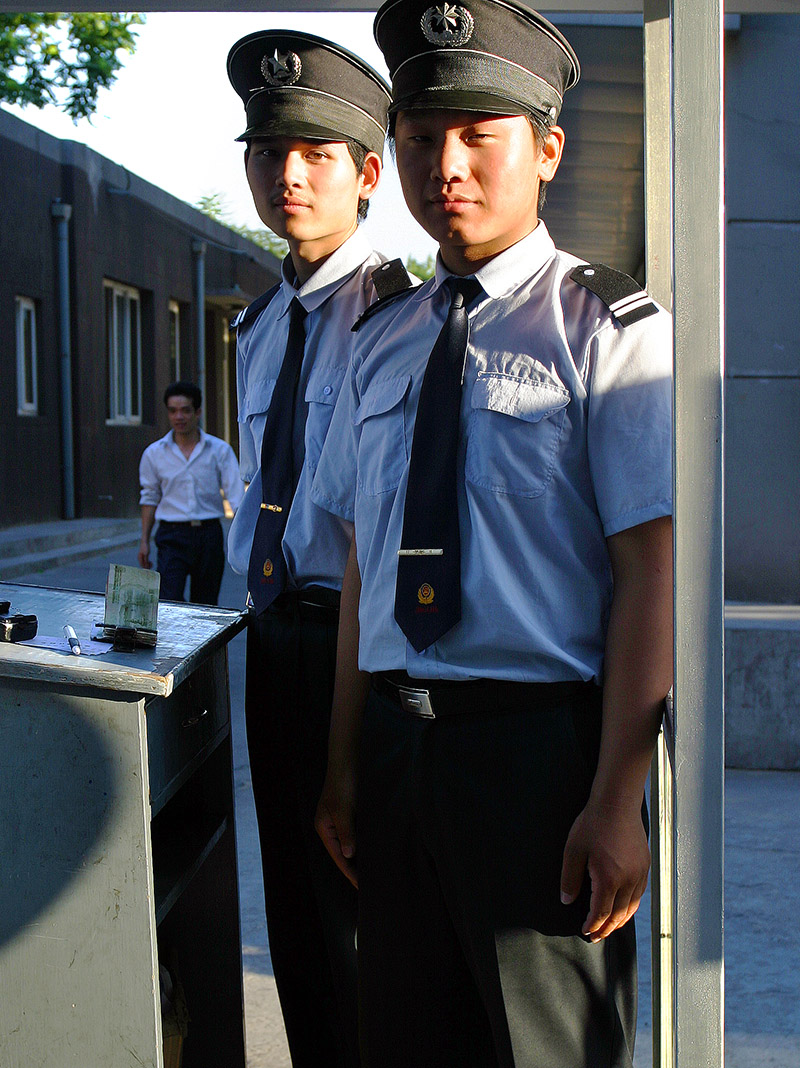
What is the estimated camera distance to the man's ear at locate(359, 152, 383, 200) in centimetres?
219

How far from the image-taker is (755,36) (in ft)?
15.3

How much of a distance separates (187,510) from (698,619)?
5.56 meters

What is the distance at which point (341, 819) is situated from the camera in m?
1.71

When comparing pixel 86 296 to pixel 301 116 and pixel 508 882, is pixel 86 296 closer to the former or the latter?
pixel 301 116

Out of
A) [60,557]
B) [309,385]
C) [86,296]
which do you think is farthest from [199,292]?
[309,385]

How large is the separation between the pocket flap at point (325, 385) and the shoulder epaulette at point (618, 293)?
630mm

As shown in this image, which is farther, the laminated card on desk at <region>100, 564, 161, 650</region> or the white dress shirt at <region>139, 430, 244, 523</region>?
the white dress shirt at <region>139, 430, 244, 523</region>

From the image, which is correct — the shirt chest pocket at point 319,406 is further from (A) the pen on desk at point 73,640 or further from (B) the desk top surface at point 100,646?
(A) the pen on desk at point 73,640

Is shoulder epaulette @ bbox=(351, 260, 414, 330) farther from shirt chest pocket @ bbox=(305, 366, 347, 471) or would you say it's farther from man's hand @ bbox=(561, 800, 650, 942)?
man's hand @ bbox=(561, 800, 650, 942)

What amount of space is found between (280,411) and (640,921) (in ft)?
6.15

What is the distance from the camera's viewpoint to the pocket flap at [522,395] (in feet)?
4.61

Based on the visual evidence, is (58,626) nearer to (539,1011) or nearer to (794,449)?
(539,1011)

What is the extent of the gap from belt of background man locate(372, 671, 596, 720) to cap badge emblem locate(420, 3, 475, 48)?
837mm

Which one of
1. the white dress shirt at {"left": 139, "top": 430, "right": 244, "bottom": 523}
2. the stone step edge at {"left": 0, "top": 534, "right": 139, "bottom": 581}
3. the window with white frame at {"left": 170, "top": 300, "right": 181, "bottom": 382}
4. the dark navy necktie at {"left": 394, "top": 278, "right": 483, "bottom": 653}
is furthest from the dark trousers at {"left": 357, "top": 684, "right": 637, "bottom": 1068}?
the window with white frame at {"left": 170, "top": 300, "right": 181, "bottom": 382}
